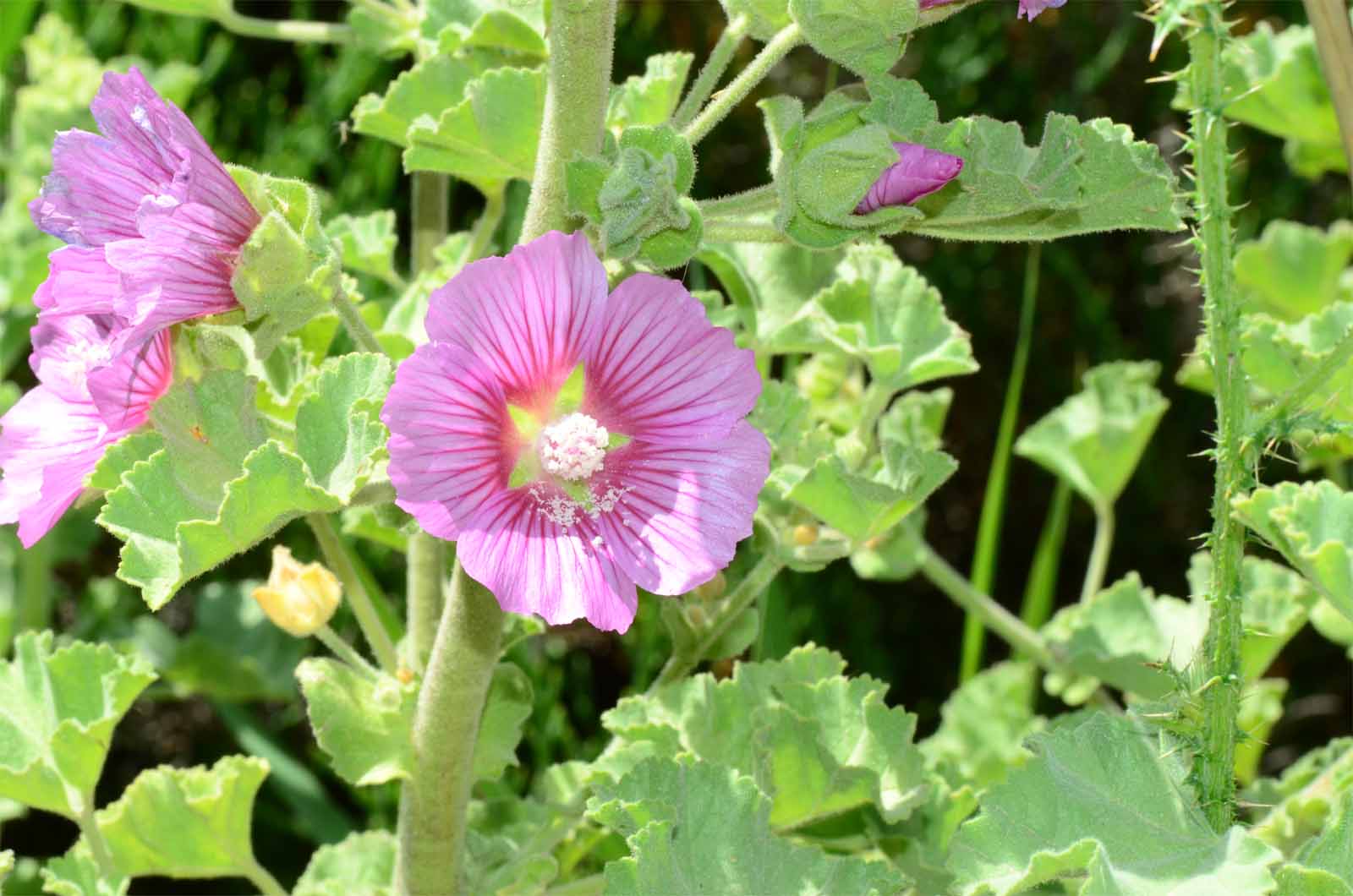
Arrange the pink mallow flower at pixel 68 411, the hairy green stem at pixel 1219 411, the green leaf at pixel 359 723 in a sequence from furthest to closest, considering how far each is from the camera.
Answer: the green leaf at pixel 359 723, the pink mallow flower at pixel 68 411, the hairy green stem at pixel 1219 411

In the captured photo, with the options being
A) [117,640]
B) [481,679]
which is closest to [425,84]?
[481,679]

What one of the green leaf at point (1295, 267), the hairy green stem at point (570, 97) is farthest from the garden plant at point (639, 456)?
the green leaf at point (1295, 267)

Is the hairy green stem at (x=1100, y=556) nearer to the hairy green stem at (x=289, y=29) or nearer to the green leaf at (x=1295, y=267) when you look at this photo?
the green leaf at (x=1295, y=267)

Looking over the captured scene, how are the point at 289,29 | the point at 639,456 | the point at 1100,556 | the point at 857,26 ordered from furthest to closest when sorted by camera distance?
the point at 1100,556, the point at 289,29, the point at 639,456, the point at 857,26

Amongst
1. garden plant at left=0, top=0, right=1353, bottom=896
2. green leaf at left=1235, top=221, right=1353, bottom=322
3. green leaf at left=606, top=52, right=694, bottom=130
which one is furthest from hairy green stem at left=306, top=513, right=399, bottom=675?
green leaf at left=1235, top=221, right=1353, bottom=322

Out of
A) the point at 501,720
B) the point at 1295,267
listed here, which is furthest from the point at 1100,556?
the point at 501,720

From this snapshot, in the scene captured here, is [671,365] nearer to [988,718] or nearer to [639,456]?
[639,456]

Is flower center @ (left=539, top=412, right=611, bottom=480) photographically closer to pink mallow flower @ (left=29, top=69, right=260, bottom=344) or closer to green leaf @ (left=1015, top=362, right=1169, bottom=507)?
pink mallow flower @ (left=29, top=69, right=260, bottom=344)

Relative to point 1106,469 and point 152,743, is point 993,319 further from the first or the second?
point 152,743
